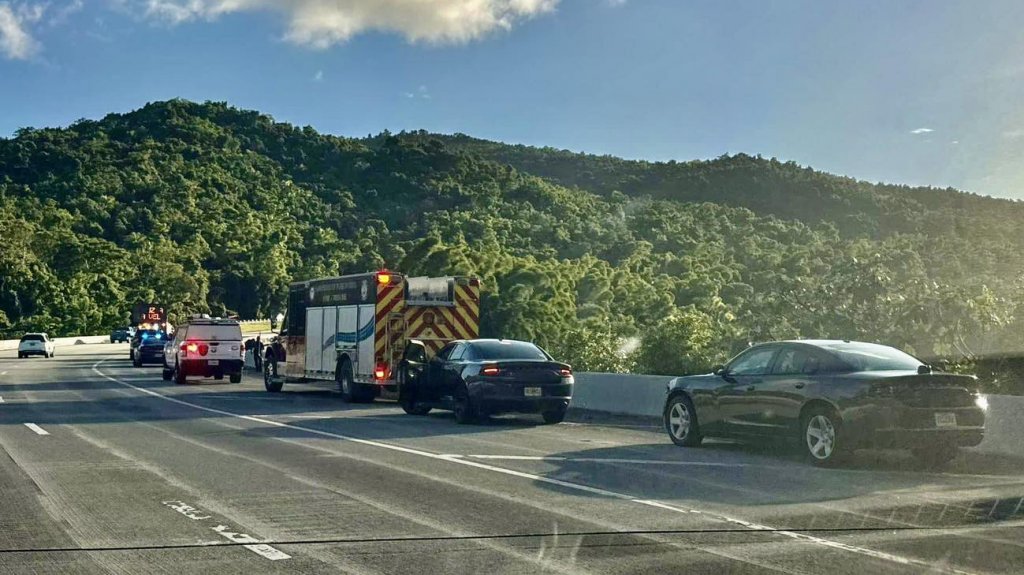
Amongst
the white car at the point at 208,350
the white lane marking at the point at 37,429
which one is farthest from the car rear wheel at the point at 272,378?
the white lane marking at the point at 37,429

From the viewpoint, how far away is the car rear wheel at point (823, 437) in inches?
504

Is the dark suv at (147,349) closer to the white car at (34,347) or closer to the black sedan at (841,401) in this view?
the white car at (34,347)

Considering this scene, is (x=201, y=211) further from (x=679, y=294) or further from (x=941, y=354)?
(x=941, y=354)

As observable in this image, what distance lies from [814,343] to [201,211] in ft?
376

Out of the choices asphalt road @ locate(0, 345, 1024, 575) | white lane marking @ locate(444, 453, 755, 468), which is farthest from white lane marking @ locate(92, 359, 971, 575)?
white lane marking @ locate(444, 453, 755, 468)

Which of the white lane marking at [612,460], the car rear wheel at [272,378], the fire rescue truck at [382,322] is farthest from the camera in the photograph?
the car rear wheel at [272,378]

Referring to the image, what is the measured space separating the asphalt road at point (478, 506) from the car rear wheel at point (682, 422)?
0.27m

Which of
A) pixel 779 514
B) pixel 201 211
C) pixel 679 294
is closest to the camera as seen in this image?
pixel 779 514

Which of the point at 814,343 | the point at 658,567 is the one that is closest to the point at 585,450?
the point at 814,343

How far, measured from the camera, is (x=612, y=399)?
23.1m

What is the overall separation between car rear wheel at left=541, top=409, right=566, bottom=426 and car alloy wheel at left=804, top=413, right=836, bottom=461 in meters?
7.05

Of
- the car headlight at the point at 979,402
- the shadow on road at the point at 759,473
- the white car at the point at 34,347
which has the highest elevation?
the white car at the point at 34,347

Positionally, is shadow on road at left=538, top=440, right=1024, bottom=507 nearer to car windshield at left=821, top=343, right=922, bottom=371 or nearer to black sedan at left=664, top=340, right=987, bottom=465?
black sedan at left=664, top=340, right=987, bottom=465

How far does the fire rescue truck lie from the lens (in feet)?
82.0
